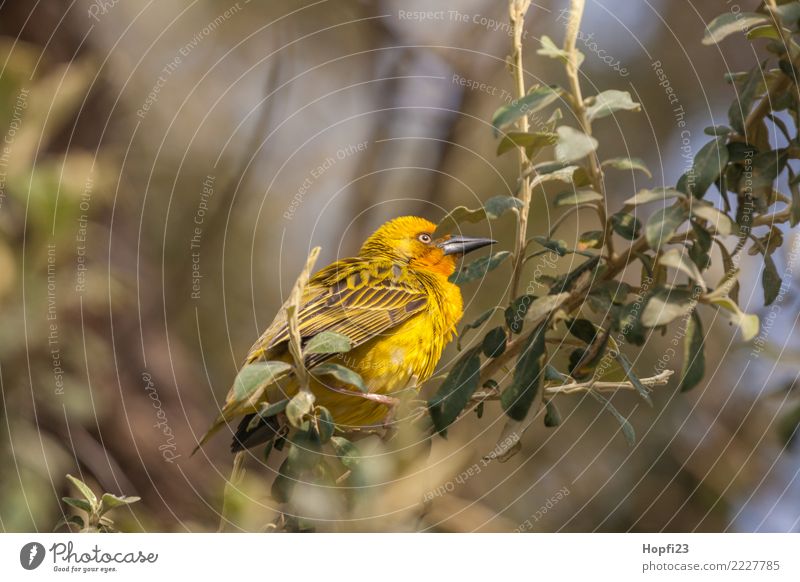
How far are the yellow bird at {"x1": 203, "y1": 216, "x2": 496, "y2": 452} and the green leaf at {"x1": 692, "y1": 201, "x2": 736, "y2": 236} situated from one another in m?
0.67

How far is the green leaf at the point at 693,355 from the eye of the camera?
1122mm

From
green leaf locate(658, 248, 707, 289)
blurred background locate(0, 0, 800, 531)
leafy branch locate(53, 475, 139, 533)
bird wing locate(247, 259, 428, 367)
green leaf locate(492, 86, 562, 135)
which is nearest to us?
green leaf locate(658, 248, 707, 289)

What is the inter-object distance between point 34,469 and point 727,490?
1492 millimetres

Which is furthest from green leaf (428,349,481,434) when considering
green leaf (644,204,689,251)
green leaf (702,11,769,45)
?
green leaf (702,11,769,45)

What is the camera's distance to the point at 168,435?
5.88 ft

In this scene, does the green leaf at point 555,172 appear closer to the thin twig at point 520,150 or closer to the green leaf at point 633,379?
the thin twig at point 520,150

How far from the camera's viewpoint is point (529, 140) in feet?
3.86

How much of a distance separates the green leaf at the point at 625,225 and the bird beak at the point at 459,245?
615 mm

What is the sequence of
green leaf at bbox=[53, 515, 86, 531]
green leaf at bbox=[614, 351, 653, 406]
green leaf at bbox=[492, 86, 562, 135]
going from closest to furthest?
1. green leaf at bbox=[492, 86, 562, 135]
2. green leaf at bbox=[614, 351, 653, 406]
3. green leaf at bbox=[53, 515, 86, 531]

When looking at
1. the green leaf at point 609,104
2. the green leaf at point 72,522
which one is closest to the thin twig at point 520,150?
the green leaf at point 609,104

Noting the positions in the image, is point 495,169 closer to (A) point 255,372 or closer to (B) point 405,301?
(B) point 405,301

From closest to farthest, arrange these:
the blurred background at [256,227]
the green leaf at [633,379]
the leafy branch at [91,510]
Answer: the green leaf at [633,379]
the leafy branch at [91,510]
the blurred background at [256,227]

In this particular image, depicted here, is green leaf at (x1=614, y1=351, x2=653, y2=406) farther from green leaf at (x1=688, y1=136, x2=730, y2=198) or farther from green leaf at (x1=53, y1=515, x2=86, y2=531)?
green leaf at (x1=53, y1=515, x2=86, y2=531)

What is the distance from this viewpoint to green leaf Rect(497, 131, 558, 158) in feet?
3.79
